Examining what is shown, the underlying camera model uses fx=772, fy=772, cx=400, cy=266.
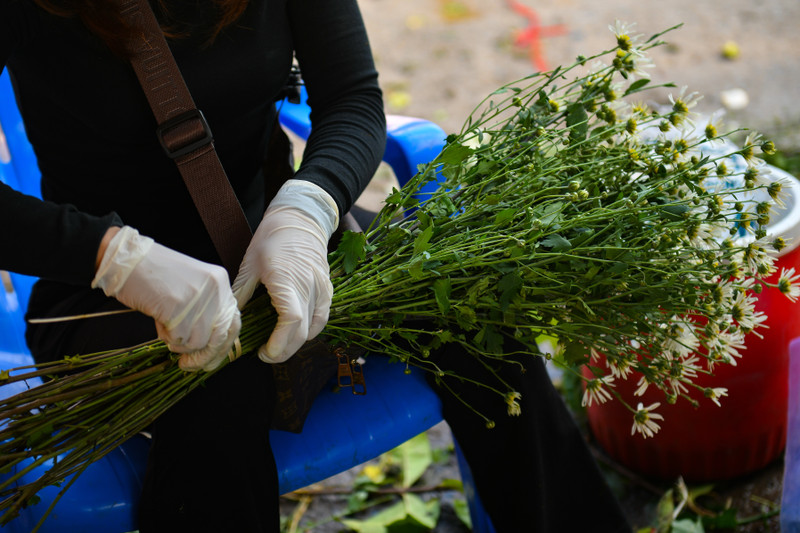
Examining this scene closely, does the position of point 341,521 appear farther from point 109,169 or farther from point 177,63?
point 177,63

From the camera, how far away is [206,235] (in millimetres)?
1451

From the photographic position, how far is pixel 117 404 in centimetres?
111

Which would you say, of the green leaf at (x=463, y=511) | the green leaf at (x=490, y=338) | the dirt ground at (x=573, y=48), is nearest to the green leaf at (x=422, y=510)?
the green leaf at (x=463, y=511)

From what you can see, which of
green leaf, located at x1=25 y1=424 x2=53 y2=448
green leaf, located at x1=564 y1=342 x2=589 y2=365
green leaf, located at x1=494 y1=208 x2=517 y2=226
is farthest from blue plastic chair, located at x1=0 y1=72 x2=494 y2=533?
green leaf, located at x1=494 y1=208 x2=517 y2=226

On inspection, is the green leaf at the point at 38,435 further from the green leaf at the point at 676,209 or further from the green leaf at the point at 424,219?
the green leaf at the point at 676,209

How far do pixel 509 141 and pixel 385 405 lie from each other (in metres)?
0.51

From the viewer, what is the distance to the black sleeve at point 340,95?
1.36 m

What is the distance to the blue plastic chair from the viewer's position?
1.23m

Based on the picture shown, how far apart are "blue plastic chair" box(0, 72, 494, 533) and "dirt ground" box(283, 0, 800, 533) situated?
207cm

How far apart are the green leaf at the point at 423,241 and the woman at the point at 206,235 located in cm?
16

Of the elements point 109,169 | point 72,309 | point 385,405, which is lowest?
point 385,405

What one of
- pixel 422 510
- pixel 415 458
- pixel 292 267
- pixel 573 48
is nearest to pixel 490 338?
pixel 292 267

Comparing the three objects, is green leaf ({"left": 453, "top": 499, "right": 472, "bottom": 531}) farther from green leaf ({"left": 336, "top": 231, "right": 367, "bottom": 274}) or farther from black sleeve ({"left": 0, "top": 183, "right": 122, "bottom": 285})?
black sleeve ({"left": 0, "top": 183, "right": 122, "bottom": 285})

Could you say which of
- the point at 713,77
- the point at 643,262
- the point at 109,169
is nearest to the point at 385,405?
the point at 643,262
